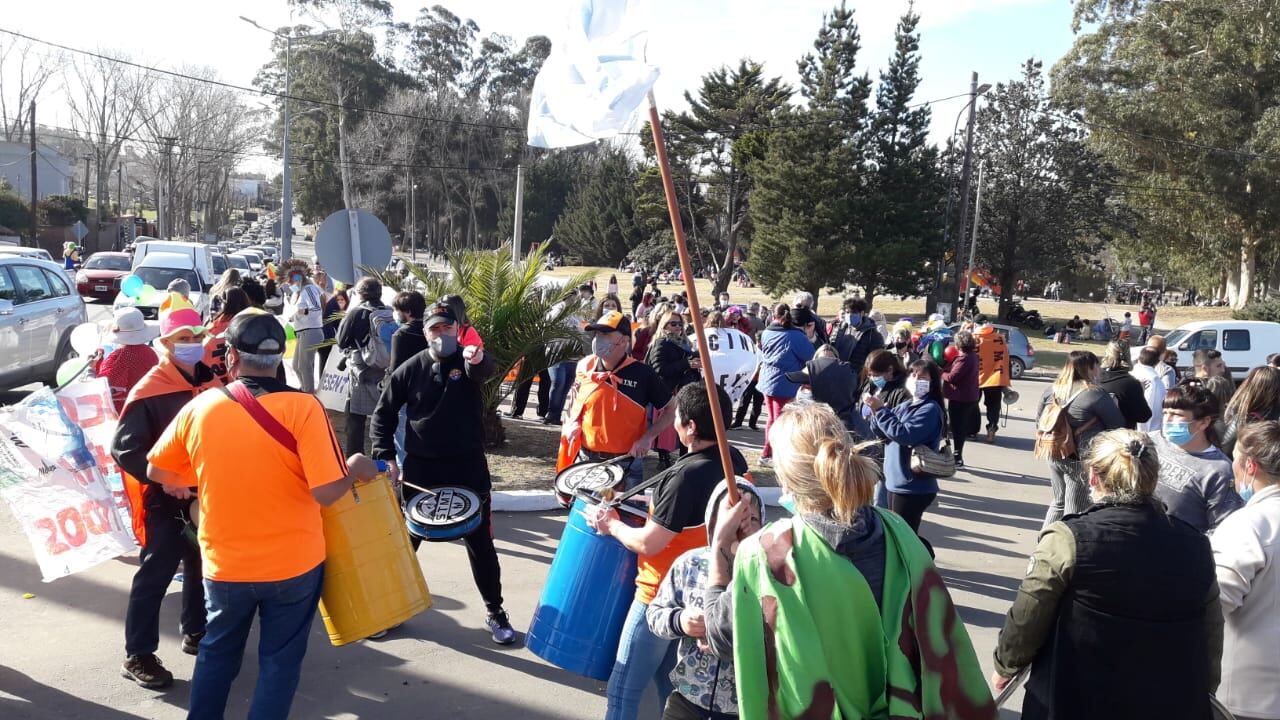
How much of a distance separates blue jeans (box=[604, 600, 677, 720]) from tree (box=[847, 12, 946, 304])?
125ft

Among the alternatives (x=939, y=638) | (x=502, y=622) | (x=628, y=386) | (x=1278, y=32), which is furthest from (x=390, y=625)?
(x=1278, y=32)

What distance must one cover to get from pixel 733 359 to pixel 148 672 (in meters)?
8.69

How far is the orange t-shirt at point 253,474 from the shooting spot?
344 centimetres

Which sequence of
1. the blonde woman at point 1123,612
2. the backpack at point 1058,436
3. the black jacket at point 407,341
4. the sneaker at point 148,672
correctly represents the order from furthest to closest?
the black jacket at point 407,341 → the backpack at point 1058,436 → the sneaker at point 148,672 → the blonde woman at point 1123,612

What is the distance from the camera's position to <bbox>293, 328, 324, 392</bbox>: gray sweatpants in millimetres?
11227

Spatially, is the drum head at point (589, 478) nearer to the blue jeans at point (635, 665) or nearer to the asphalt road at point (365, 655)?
the blue jeans at point (635, 665)

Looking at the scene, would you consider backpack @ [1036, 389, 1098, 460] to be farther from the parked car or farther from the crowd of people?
the parked car

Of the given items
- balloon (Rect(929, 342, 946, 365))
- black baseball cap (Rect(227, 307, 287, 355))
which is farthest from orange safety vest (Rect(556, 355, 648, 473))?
balloon (Rect(929, 342, 946, 365))

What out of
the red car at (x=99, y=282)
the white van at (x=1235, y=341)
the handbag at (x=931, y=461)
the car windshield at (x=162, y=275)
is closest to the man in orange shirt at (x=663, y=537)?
the handbag at (x=931, y=461)

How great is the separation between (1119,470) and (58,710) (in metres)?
4.55

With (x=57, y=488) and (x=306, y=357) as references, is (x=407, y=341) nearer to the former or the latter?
(x=57, y=488)

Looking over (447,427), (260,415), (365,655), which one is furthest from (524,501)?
(260,415)

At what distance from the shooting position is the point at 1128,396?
23.4 ft

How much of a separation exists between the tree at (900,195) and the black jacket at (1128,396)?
33.5 meters
